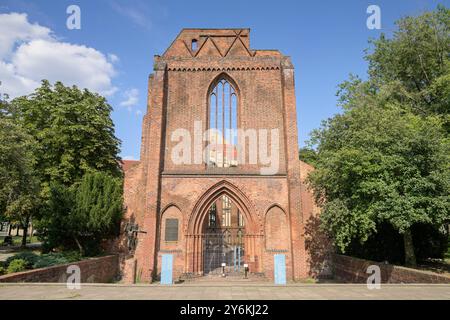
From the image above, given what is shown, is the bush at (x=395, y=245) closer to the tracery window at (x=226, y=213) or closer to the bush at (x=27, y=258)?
the tracery window at (x=226, y=213)

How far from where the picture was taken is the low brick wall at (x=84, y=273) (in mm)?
9750

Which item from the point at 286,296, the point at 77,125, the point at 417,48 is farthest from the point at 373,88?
the point at 77,125

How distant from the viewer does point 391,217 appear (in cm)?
1100

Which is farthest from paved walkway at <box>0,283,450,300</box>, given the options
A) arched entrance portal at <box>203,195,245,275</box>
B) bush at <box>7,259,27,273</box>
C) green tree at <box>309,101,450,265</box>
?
arched entrance portal at <box>203,195,245,275</box>

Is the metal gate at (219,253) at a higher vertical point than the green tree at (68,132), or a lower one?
lower

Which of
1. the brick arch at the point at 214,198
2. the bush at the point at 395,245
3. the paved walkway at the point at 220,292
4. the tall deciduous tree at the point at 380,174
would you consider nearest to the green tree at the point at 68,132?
the brick arch at the point at 214,198

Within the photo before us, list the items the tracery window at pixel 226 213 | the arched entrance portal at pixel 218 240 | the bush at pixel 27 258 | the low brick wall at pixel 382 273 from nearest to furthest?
the low brick wall at pixel 382 273, the bush at pixel 27 258, the arched entrance portal at pixel 218 240, the tracery window at pixel 226 213

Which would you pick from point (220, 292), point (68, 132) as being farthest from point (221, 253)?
point (68, 132)

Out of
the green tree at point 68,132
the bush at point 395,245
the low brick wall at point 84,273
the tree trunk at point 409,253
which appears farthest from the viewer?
the green tree at point 68,132

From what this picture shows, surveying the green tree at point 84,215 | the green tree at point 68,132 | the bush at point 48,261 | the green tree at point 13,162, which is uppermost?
the green tree at point 68,132

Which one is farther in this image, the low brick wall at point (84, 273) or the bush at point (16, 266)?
the bush at point (16, 266)

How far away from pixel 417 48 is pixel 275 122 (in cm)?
1178

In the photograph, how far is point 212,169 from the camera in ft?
57.0

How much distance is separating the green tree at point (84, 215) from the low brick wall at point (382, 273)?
11821 millimetres
